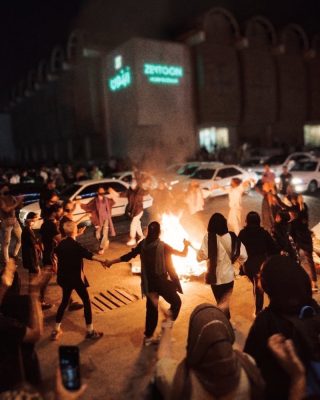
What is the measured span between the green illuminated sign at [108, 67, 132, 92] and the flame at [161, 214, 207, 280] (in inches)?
840

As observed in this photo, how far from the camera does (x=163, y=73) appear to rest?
27500 millimetres

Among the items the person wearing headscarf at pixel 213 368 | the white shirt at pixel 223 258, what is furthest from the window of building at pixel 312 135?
the person wearing headscarf at pixel 213 368

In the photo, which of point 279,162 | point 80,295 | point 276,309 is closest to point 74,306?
point 80,295

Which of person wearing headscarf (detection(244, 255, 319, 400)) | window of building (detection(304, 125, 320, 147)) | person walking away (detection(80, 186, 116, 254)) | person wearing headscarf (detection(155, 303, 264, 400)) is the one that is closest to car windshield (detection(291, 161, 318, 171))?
person walking away (detection(80, 186, 116, 254))

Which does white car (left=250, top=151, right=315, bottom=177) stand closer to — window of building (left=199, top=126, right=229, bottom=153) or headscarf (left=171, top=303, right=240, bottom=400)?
window of building (left=199, top=126, right=229, bottom=153)

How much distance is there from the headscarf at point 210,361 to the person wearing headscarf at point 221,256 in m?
2.79

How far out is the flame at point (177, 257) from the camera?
7.20 m

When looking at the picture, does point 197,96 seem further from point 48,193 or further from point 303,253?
point 303,253

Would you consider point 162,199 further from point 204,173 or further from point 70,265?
point 204,173

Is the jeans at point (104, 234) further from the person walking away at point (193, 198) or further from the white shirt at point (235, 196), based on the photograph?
the white shirt at point (235, 196)

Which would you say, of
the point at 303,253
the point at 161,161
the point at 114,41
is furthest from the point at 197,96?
the point at 303,253

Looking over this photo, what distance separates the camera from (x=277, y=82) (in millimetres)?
33562

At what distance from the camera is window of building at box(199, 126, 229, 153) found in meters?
32.2

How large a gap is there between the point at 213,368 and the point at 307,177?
17114 mm
